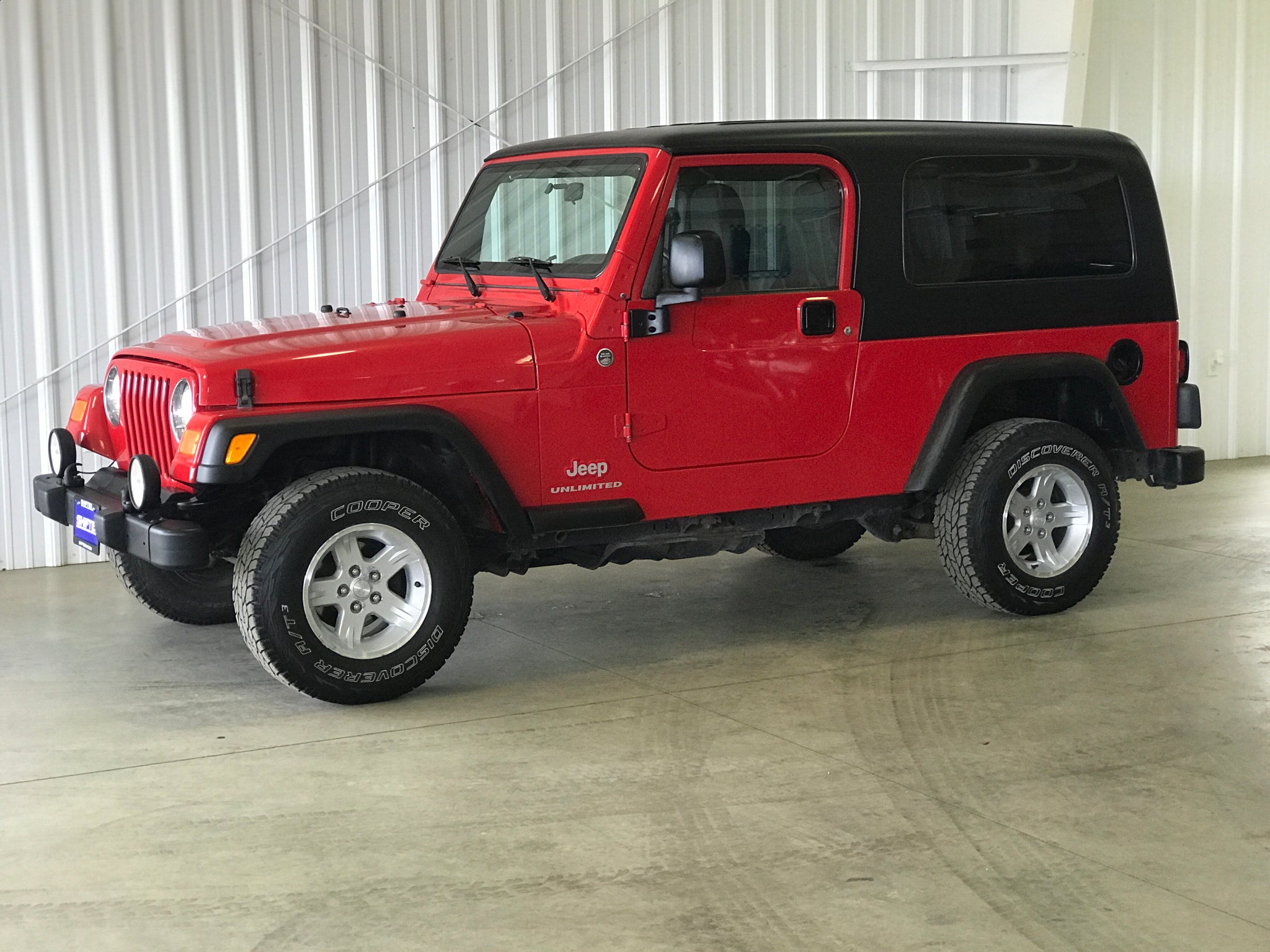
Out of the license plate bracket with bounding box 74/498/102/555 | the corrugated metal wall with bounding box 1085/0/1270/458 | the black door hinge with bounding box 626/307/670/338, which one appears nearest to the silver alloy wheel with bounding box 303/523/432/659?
the license plate bracket with bounding box 74/498/102/555

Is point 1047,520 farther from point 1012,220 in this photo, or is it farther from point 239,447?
point 239,447

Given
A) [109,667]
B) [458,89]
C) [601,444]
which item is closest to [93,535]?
[109,667]

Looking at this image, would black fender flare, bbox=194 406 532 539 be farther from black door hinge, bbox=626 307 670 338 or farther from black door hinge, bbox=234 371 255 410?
black door hinge, bbox=626 307 670 338

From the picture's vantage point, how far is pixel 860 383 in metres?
5.28

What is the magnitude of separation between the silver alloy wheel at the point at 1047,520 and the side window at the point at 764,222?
1170 mm

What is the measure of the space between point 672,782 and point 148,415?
216 cm

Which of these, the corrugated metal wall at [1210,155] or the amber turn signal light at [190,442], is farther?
the corrugated metal wall at [1210,155]

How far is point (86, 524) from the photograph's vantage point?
16.0 feet

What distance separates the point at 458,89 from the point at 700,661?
12.8 feet

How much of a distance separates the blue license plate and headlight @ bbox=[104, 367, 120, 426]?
1.17ft

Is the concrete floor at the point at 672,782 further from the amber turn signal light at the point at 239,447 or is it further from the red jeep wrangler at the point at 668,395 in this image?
the amber turn signal light at the point at 239,447

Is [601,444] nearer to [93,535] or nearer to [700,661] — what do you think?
[700,661]

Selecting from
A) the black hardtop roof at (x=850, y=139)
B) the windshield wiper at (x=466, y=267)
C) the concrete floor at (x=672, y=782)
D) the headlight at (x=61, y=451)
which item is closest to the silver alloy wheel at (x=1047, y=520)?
the concrete floor at (x=672, y=782)

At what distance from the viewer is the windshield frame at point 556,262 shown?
4.92 m
